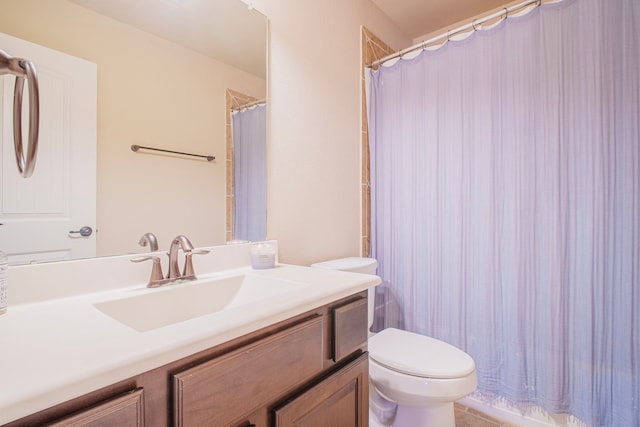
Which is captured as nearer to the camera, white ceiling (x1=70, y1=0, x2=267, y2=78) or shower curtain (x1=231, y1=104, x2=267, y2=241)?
white ceiling (x1=70, y1=0, x2=267, y2=78)

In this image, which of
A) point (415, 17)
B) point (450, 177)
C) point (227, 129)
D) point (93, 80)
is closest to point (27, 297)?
point (93, 80)

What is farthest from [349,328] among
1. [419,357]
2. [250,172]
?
[250,172]

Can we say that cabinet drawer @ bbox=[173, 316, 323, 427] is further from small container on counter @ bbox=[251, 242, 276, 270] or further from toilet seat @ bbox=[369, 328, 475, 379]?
toilet seat @ bbox=[369, 328, 475, 379]

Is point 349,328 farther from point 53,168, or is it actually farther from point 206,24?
point 206,24

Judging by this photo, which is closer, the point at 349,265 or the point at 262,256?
the point at 262,256

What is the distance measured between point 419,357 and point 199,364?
3.36ft

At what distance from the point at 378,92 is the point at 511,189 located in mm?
977

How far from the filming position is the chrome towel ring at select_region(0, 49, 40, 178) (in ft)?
2.18

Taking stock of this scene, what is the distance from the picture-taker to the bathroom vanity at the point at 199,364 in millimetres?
428

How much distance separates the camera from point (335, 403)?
854mm

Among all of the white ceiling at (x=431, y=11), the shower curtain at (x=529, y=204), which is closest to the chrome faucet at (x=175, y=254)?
the shower curtain at (x=529, y=204)

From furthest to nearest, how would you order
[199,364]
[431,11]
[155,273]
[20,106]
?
[431,11] → [155,273] → [20,106] → [199,364]

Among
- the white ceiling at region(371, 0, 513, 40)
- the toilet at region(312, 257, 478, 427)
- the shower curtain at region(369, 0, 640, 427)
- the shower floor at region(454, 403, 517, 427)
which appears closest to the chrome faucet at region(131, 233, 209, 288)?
the toilet at region(312, 257, 478, 427)

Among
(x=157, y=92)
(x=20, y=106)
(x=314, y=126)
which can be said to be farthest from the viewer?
(x=314, y=126)
